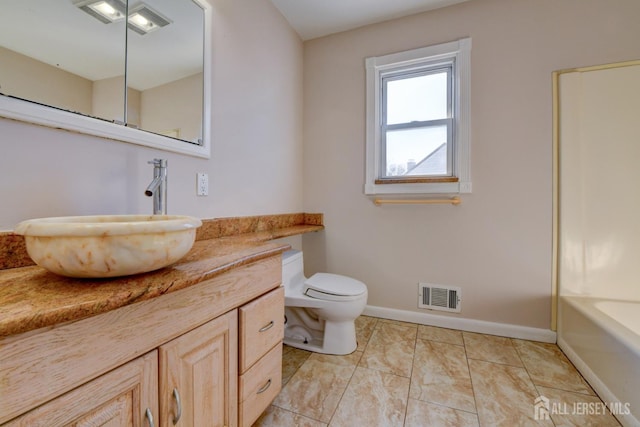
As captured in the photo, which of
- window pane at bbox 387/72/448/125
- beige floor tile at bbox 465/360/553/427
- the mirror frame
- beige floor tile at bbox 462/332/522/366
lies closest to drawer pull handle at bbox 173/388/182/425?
the mirror frame

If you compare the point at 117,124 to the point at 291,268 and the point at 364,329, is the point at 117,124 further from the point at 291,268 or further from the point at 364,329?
the point at 364,329

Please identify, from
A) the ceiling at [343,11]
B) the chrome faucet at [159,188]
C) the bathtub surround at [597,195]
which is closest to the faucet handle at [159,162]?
the chrome faucet at [159,188]

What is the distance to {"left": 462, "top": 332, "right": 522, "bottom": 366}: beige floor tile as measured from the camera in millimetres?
1624

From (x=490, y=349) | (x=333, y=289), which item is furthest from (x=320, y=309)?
(x=490, y=349)

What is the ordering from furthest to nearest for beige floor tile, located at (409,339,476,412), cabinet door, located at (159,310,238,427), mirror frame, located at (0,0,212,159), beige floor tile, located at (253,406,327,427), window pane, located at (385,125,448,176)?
1. window pane, located at (385,125,448,176)
2. beige floor tile, located at (409,339,476,412)
3. beige floor tile, located at (253,406,327,427)
4. mirror frame, located at (0,0,212,159)
5. cabinet door, located at (159,310,238,427)

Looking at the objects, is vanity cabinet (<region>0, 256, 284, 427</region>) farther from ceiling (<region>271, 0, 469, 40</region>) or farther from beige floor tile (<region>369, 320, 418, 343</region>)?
ceiling (<region>271, 0, 469, 40</region>)

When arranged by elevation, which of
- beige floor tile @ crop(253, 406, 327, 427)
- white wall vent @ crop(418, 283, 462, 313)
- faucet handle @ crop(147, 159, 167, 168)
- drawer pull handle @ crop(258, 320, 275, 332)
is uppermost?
faucet handle @ crop(147, 159, 167, 168)

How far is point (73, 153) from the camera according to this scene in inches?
37.0

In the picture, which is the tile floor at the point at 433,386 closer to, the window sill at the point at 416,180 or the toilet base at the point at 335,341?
the toilet base at the point at 335,341

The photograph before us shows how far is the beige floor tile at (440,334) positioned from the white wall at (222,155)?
1.40 meters

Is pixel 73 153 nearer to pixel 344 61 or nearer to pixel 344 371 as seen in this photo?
pixel 344 371

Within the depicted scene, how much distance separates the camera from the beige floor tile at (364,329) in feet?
5.95

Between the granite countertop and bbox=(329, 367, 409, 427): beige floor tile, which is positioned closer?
the granite countertop

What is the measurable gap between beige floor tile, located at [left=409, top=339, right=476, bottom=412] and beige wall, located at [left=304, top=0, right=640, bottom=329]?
17.0 inches
